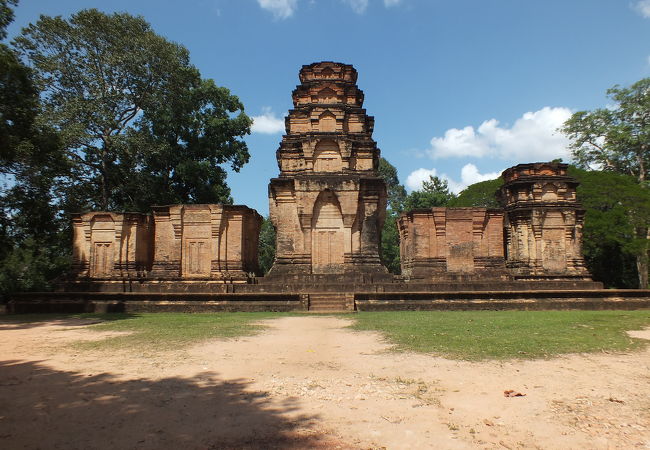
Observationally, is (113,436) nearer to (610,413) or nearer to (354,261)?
(610,413)

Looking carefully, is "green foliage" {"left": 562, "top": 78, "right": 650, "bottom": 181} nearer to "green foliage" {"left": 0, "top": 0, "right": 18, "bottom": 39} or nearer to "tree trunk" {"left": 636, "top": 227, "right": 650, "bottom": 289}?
"tree trunk" {"left": 636, "top": 227, "right": 650, "bottom": 289}

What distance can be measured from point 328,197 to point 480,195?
1991cm

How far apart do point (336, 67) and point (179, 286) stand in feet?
46.4

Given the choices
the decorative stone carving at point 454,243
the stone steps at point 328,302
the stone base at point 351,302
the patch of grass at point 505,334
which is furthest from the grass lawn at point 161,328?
the decorative stone carving at point 454,243

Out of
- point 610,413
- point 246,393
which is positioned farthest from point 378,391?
point 610,413

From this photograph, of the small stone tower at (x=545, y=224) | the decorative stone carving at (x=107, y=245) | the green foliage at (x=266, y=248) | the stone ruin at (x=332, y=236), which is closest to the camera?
the stone ruin at (x=332, y=236)

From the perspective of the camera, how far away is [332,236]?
65.0ft

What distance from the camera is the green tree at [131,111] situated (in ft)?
84.8

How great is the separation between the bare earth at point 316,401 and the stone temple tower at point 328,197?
1199cm

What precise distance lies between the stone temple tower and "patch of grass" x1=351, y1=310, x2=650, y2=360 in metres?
6.80

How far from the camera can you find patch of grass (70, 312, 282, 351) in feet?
27.3

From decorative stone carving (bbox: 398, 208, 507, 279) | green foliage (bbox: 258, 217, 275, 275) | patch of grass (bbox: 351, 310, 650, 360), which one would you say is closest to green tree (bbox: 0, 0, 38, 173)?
patch of grass (bbox: 351, 310, 650, 360)

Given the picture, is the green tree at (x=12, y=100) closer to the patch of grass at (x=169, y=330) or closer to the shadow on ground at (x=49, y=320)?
the shadow on ground at (x=49, y=320)

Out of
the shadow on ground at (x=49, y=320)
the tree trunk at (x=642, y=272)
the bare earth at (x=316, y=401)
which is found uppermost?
the tree trunk at (x=642, y=272)
